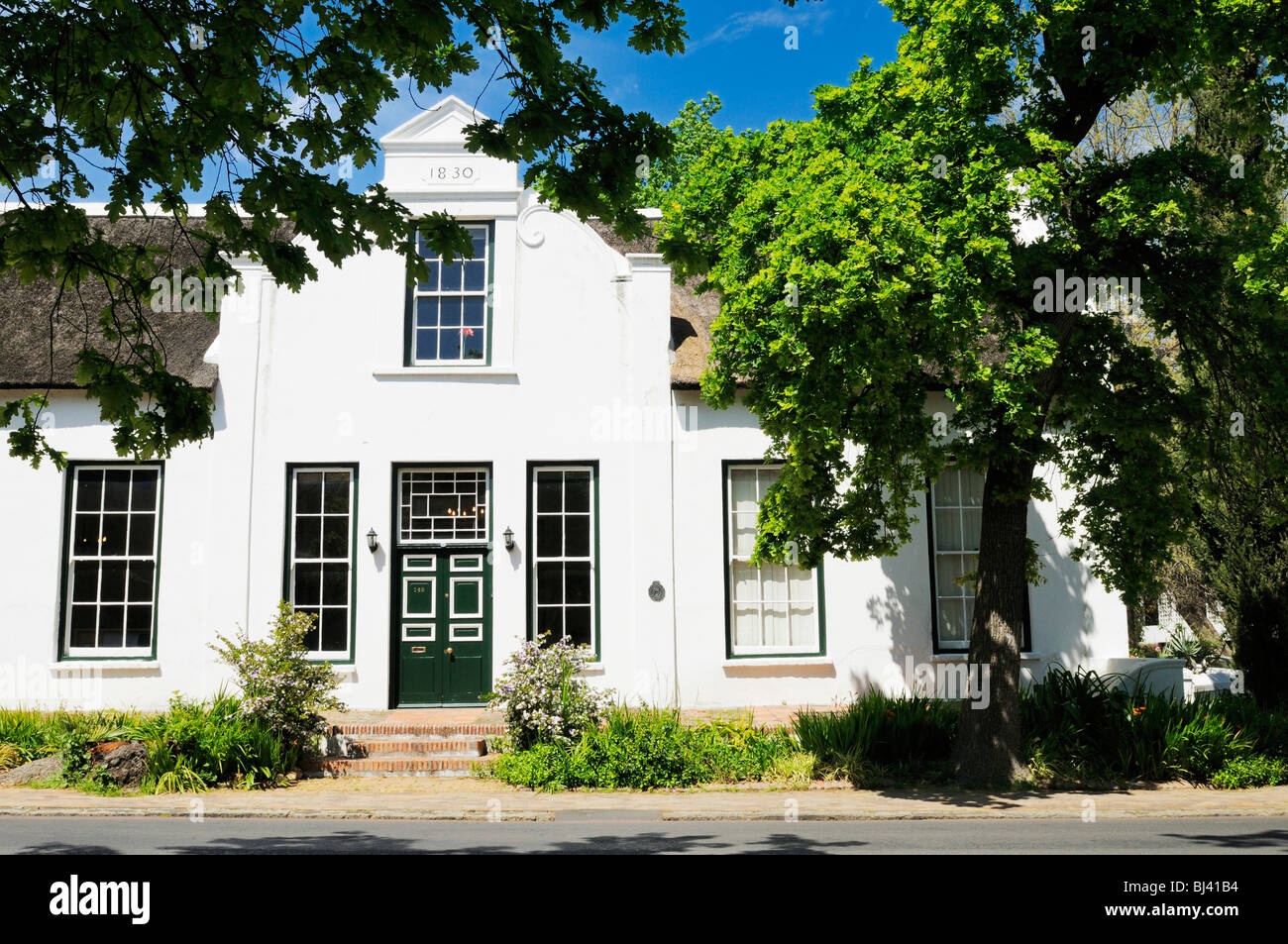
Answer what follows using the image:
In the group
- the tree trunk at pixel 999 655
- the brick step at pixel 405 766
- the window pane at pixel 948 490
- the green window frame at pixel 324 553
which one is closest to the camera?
the tree trunk at pixel 999 655

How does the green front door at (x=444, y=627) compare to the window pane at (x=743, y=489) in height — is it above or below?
below

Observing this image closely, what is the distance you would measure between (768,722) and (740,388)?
15.3 ft

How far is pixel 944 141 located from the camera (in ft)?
33.7

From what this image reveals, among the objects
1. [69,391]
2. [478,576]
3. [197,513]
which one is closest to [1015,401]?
[478,576]

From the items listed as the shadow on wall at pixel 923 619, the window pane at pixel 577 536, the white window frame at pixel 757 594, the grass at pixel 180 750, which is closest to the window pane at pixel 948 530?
the shadow on wall at pixel 923 619

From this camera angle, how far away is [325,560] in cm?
1464

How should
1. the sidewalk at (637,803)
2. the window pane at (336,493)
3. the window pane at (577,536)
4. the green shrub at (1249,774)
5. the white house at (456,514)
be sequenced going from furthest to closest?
the window pane at (577,536) → the window pane at (336,493) → the white house at (456,514) → the green shrub at (1249,774) → the sidewalk at (637,803)

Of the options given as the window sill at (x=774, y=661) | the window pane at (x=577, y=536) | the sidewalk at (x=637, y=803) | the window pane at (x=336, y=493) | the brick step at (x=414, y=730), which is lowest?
the sidewalk at (x=637, y=803)

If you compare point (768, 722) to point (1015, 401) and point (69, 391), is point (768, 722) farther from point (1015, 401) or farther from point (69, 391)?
point (69, 391)

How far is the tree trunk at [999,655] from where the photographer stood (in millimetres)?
11430

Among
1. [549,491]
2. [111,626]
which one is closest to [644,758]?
[549,491]

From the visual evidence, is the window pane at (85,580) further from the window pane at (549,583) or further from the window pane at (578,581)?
the window pane at (578,581)

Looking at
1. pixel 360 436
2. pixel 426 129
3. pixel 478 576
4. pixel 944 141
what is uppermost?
pixel 426 129

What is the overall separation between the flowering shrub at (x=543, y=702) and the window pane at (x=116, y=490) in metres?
6.35
